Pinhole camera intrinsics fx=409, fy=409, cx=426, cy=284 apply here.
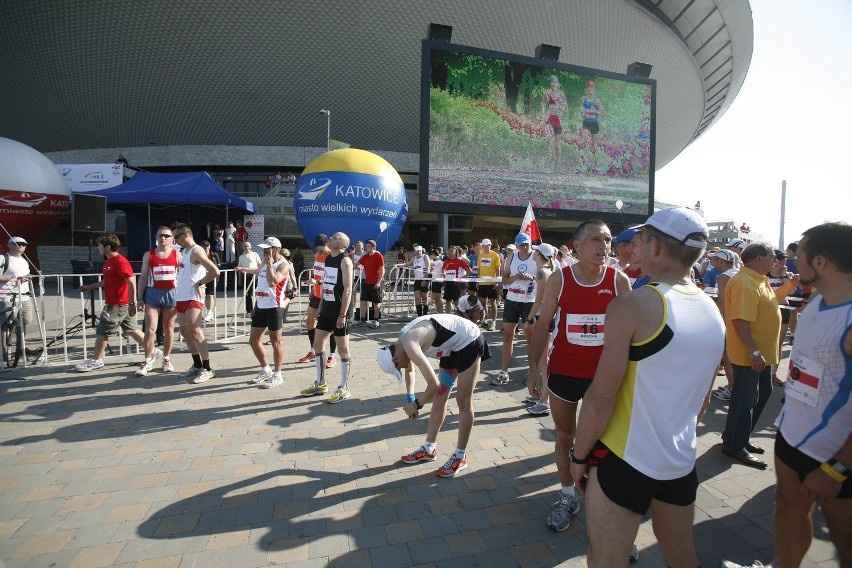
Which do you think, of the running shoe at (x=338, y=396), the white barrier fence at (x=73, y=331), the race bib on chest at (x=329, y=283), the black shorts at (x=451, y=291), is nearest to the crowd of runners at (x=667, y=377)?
the running shoe at (x=338, y=396)

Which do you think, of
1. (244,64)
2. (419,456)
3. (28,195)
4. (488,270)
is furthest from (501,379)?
(244,64)

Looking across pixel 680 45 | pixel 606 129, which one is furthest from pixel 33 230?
pixel 680 45

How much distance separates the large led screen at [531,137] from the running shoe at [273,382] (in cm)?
1385

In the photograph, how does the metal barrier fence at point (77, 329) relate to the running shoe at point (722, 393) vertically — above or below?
above

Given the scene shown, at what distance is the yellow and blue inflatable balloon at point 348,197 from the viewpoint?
41.8 feet

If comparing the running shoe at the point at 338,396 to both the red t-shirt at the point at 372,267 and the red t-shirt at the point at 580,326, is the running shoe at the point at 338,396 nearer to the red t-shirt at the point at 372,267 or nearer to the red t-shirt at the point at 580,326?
the red t-shirt at the point at 580,326

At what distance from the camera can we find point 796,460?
80.7 inches

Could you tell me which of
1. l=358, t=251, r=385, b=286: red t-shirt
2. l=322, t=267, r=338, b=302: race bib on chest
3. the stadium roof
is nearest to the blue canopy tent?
l=358, t=251, r=385, b=286: red t-shirt

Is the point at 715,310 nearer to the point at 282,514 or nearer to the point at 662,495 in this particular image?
the point at 662,495

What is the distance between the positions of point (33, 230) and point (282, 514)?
64.5 ft

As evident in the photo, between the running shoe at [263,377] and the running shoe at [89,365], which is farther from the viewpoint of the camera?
the running shoe at [89,365]

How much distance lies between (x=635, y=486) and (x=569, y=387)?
1.30 meters

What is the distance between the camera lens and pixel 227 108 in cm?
2997

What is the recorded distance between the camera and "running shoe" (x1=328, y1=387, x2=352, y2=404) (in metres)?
5.02
